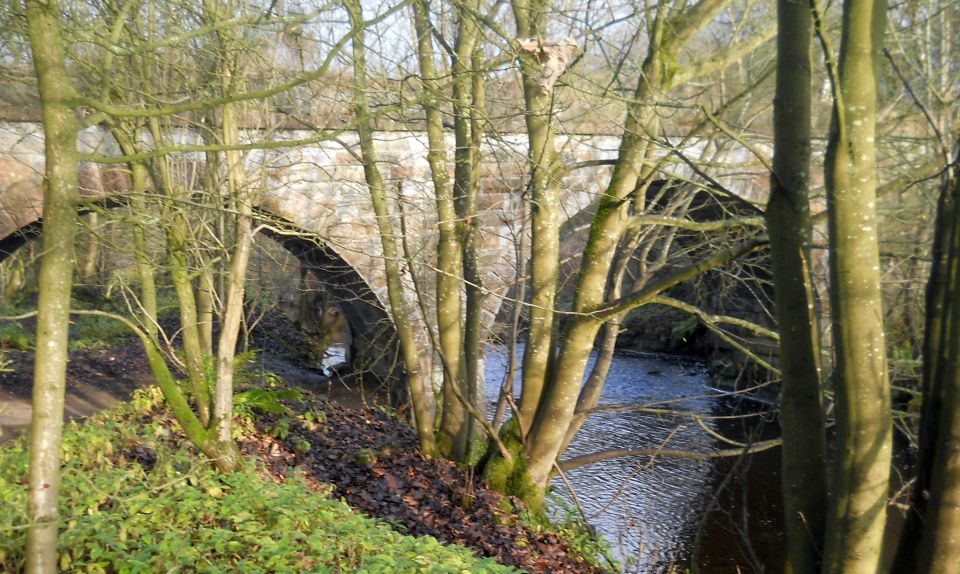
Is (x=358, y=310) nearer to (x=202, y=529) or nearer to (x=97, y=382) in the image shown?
(x=97, y=382)

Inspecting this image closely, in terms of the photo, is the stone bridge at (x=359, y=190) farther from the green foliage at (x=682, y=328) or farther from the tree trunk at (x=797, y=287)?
the green foliage at (x=682, y=328)

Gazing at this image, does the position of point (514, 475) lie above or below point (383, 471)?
above

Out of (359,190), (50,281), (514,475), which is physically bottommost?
(514,475)

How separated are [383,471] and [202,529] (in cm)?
262

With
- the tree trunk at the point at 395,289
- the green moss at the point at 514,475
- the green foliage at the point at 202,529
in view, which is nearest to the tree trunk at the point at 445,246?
the tree trunk at the point at 395,289

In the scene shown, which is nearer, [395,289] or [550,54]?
[550,54]

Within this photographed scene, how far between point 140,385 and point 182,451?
3684mm

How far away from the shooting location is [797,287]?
3121 mm

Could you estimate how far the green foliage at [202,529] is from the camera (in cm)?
349

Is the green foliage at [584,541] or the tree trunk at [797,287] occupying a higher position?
the tree trunk at [797,287]

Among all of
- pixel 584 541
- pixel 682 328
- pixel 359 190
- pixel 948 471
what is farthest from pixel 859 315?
pixel 682 328

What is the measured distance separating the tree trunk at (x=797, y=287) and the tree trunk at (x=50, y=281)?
8.79ft

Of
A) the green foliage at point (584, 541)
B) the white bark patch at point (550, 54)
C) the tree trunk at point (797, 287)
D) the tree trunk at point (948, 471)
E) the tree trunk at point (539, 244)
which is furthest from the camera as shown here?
the green foliage at point (584, 541)

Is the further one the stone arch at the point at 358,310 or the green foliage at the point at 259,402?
the stone arch at the point at 358,310
